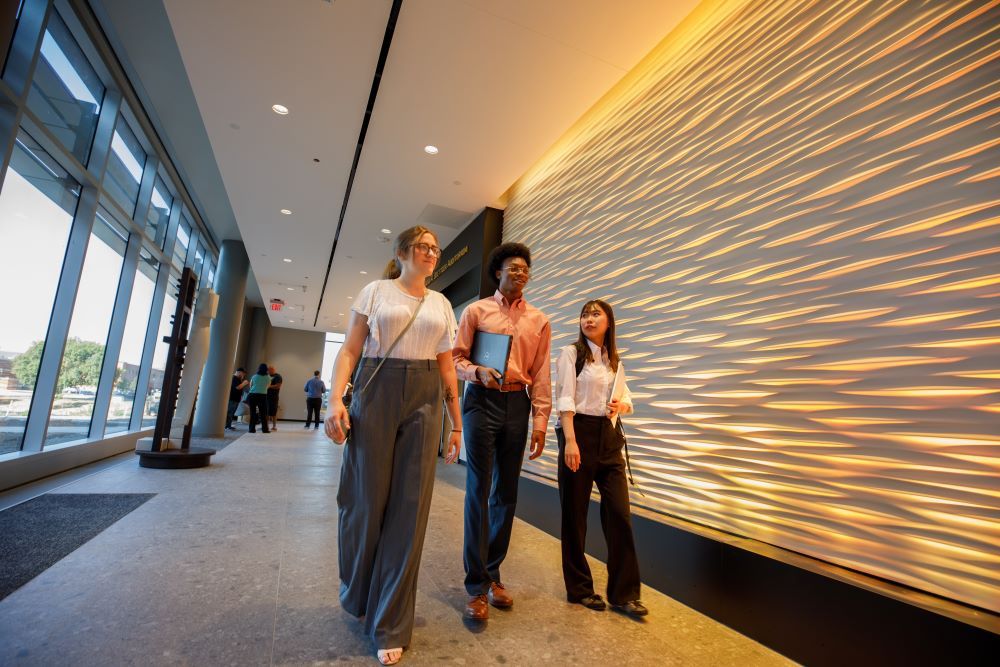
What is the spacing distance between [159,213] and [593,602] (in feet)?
26.3

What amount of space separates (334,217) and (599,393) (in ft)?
19.7

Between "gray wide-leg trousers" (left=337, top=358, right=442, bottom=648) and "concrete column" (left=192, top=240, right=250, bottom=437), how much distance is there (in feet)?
29.2

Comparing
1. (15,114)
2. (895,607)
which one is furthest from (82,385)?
(895,607)

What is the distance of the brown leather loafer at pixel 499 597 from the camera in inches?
79.4

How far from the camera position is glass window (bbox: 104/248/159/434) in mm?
6561

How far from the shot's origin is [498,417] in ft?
6.74

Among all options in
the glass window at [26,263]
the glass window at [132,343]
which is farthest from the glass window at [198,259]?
the glass window at [26,263]

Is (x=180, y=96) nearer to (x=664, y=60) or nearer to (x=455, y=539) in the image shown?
(x=664, y=60)

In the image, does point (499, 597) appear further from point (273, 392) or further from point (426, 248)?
point (273, 392)

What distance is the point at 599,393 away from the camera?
2.24m

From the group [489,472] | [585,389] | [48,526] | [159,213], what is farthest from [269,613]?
[159,213]

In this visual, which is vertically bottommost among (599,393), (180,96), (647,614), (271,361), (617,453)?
(647,614)

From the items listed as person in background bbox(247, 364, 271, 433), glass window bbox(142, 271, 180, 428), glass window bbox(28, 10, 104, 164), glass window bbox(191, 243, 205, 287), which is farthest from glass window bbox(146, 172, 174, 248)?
person in background bbox(247, 364, 271, 433)

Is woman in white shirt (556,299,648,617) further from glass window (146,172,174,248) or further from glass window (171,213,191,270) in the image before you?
glass window (171,213,191,270)
